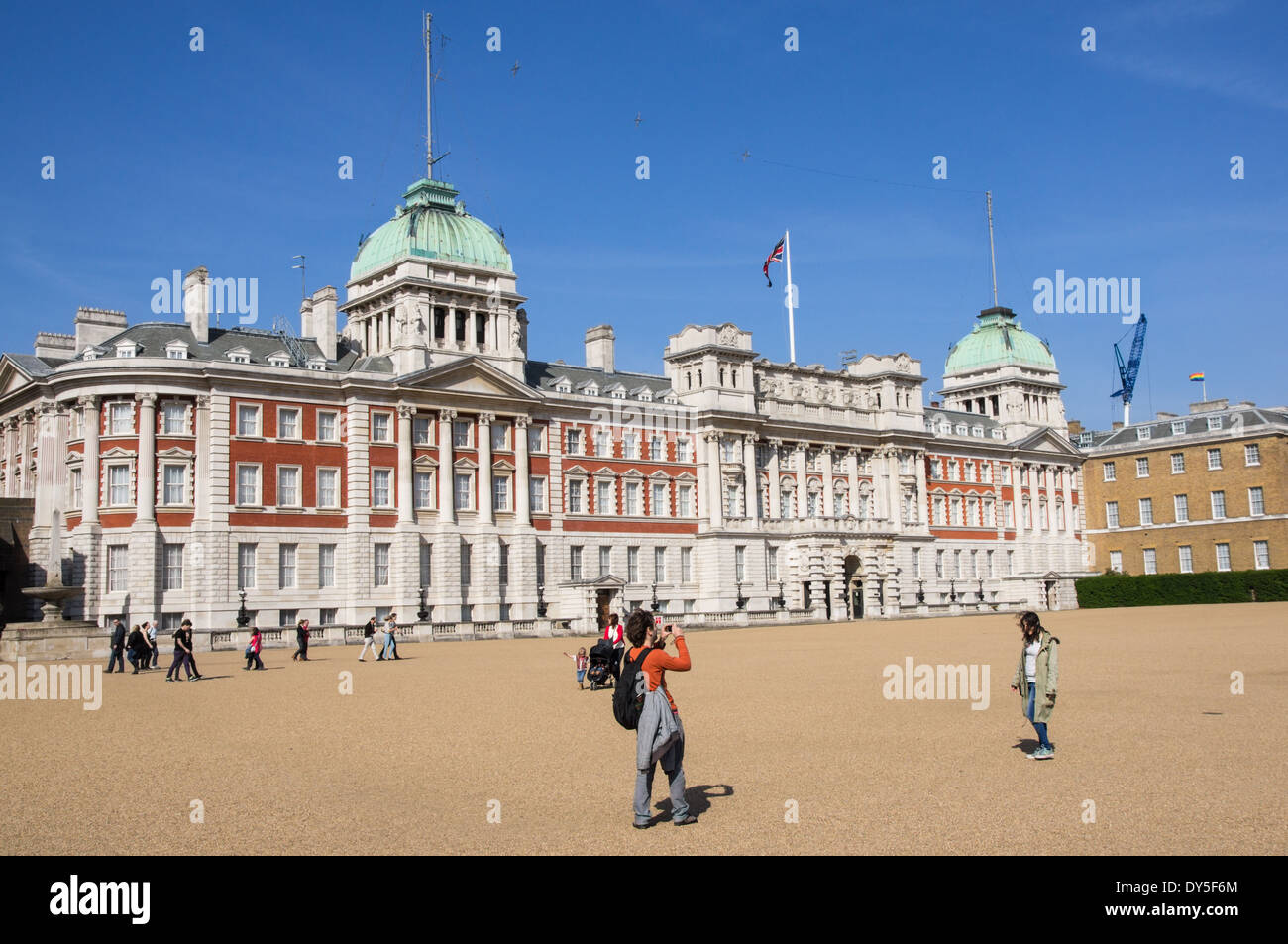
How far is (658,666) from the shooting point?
41.9ft

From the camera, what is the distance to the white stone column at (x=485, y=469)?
6331cm

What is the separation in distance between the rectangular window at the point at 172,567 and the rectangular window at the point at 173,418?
17.9ft

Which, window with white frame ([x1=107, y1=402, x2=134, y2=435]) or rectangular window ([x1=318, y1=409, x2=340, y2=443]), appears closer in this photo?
window with white frame ([x1=107, y1=402, x2=134, y2=435])

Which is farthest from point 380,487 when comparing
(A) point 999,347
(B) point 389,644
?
(A) point 999,347

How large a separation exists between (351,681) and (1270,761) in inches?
912

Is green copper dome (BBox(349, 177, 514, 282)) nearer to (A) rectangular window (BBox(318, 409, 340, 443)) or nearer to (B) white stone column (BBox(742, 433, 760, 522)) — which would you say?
(A) rectangular window (BBox(318, 409, 340, 443))

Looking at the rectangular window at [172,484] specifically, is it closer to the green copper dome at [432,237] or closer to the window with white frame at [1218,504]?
the green copper dome at [432,237]

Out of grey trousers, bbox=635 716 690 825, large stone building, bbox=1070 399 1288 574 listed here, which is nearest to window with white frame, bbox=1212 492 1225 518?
large stone building, bbox=1070 399 1288 574

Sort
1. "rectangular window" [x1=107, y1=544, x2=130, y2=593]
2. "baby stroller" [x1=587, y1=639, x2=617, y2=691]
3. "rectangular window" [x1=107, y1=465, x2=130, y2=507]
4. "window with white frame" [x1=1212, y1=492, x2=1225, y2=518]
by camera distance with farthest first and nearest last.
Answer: "window with white frame" [x1=1212, y1=492, x2=1225, y2=518], "rectangular window" [x1=107, y1=465, x2=130, y2=507], "rectangular window" [x1=107, y1=544, x2=130, y2=593], "baby stroller" [x1=587, y1=639, x2=617, y2=691]

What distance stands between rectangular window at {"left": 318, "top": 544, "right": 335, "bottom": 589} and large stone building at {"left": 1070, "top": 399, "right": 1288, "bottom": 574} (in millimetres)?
66693

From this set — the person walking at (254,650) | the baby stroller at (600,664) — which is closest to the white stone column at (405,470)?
the person walking at (254,650)

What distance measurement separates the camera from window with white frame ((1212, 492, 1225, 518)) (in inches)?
3600
